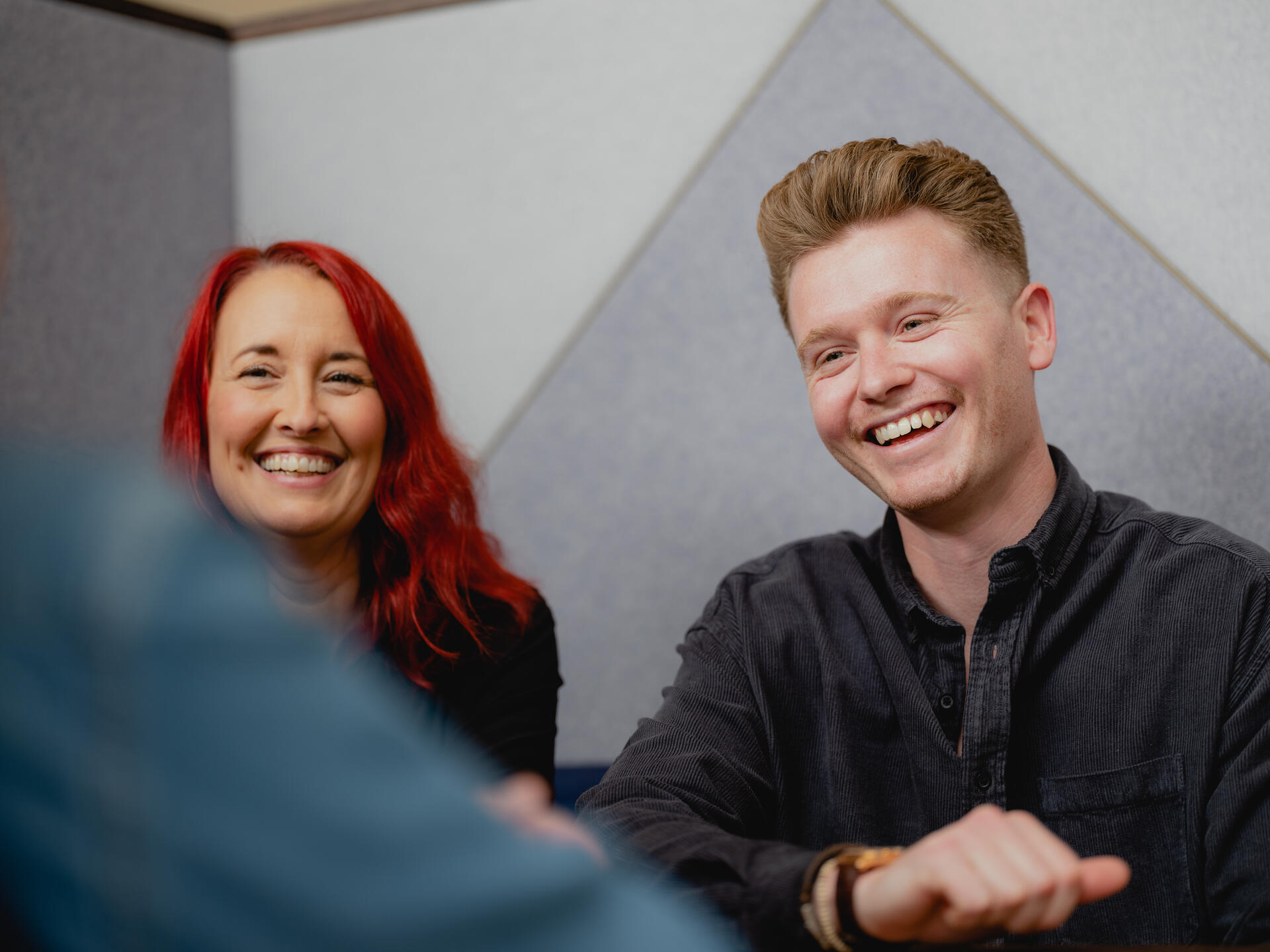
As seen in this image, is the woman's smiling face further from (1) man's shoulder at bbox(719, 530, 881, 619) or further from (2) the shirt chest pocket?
(2) the shirt chest pocket

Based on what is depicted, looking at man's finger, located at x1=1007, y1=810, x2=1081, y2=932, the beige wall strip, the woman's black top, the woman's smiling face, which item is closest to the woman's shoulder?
the woman's black top

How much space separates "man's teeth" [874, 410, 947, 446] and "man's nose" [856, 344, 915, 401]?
1.2 inches

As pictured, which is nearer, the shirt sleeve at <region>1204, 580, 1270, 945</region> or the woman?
the shirt sleeve at <region>1204, 580, 1270, 945</region>

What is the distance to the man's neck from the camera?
3.71 feet

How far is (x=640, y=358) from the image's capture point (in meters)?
1.78

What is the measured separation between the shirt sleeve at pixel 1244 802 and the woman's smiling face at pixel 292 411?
3.30ft

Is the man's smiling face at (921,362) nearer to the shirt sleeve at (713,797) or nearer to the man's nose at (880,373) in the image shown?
the man's nose at (880,373)

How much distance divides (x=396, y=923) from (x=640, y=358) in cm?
152

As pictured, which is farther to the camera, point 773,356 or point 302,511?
point 773,356

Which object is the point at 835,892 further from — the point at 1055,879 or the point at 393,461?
the point at 393,461

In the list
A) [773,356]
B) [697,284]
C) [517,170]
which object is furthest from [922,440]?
[517,170]

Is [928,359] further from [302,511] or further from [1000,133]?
[302,511]

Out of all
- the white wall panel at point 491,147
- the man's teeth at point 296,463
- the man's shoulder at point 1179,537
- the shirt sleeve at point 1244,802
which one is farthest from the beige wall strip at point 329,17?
the shirt sleeve at point 1244,802

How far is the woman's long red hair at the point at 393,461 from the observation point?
A: 55.2 inches
